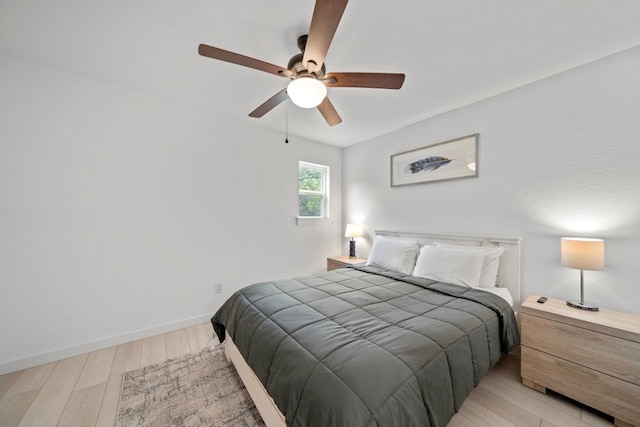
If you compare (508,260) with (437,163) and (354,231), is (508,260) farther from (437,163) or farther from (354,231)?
(354,231)

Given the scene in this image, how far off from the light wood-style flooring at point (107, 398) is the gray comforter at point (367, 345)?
0.30 m

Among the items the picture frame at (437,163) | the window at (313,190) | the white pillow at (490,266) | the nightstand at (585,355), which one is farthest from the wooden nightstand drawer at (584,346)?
the window at (313,190)

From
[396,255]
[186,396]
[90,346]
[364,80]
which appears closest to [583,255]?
[396,255]

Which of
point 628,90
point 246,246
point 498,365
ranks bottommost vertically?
point 498,365

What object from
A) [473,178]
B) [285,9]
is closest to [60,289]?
[285,9]

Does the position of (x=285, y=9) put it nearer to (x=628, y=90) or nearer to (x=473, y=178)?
(x=473, y=178)

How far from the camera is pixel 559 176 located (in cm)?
203

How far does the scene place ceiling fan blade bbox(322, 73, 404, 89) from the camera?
1.51 meters

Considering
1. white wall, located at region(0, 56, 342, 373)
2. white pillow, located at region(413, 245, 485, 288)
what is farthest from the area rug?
white pillow, located at region(413, 245, 485, 288)

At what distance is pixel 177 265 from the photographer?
264 cm

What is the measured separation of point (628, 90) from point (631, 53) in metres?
0.27

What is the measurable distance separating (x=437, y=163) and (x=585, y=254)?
1563mm

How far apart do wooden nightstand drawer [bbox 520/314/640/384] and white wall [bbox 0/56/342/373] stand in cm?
283

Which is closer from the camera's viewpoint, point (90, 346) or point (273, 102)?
point (273, 102)
